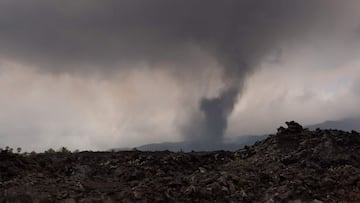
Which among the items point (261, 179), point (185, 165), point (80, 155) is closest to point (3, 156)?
point (80, 155)

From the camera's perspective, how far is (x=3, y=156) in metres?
28.5

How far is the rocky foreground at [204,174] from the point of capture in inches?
938

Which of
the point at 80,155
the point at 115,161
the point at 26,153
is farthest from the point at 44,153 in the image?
the point at 115,161

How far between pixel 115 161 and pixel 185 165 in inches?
160

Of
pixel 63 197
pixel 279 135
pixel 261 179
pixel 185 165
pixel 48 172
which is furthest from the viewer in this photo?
pixel 279 135

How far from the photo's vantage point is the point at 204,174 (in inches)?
1041

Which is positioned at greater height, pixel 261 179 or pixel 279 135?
pixel 279 135

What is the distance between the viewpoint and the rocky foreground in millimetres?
23828

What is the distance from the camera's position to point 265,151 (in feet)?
104

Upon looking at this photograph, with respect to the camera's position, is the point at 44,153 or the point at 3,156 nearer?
the point at 3,156

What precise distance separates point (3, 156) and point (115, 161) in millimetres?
6169

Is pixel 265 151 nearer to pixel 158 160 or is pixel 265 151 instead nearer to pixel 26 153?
pixel 158 160

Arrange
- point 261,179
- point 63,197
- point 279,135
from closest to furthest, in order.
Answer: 1. point 63,197
2. point 261,179
3. point 279,135

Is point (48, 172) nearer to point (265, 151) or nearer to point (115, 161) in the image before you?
point (115, 161)
